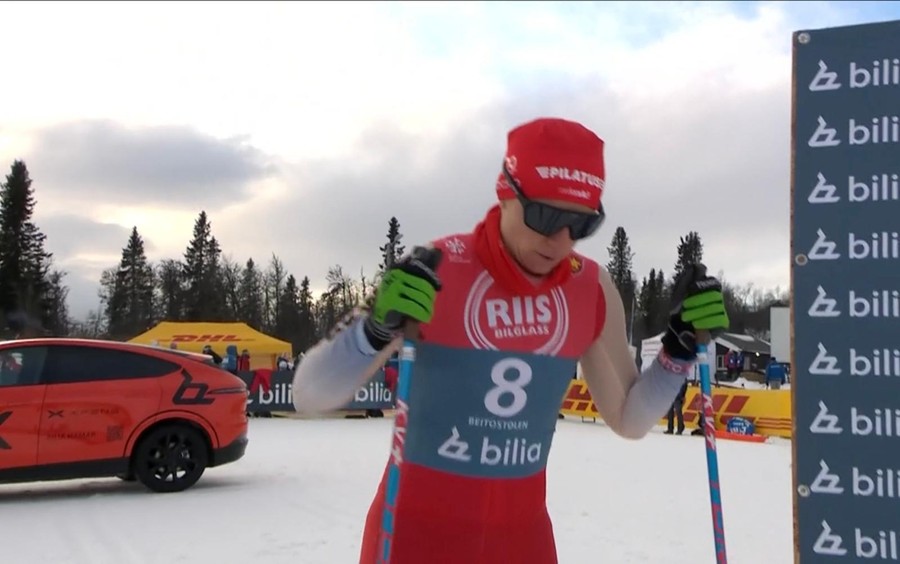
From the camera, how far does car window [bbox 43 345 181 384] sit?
9.26 metres

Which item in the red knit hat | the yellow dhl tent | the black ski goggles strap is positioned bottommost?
the black ski goggles strap

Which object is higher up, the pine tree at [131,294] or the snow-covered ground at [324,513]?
the pine tree at [131,294]

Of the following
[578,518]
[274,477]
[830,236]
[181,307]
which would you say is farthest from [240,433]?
[181,307]

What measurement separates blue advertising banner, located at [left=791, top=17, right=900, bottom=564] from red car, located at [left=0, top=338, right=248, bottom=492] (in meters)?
7.52

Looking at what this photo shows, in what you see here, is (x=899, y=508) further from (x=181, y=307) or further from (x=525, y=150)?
(x=181, y=307)

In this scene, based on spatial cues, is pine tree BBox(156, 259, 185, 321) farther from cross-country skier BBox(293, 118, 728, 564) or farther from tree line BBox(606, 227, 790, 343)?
cross-country skier BBox(293, 118, 728, 564)

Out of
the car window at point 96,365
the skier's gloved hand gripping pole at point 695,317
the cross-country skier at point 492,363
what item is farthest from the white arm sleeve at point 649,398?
the car window at point 96,365

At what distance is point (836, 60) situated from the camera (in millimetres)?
3424

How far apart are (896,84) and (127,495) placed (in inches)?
326

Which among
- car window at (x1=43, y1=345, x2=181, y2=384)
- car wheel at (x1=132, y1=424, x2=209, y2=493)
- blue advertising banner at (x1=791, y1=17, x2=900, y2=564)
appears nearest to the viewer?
blue advertising banner at (x1=791, y1=17, x2=900, y2=564)

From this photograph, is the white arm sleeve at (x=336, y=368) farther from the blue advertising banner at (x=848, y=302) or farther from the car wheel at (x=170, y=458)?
the car wheel at (x=170, y=458)

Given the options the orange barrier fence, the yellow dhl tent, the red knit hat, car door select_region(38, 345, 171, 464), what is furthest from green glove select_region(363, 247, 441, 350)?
the yellow dhl tent

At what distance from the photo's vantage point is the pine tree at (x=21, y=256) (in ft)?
201

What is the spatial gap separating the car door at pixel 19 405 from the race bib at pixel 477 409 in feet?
25.0
